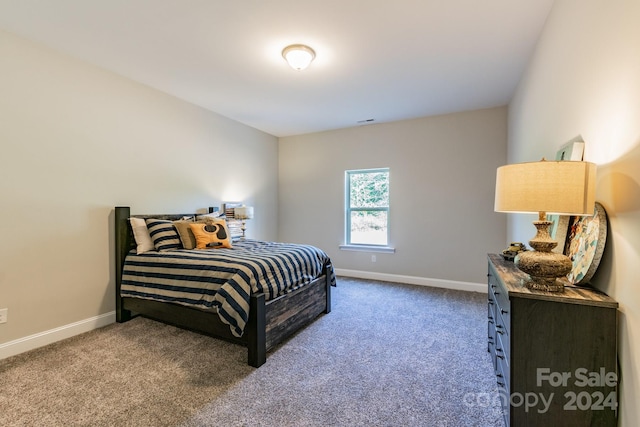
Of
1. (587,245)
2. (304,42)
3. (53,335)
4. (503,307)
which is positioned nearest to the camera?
(587,245)

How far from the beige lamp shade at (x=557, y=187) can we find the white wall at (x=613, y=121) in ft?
0.37

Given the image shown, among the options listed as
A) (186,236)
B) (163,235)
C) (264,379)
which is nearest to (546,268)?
(264,379)

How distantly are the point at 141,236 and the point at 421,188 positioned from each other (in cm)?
372

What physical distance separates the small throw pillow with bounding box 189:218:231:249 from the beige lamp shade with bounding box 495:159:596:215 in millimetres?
2759

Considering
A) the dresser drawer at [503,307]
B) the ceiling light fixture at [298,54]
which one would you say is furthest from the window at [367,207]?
the dresser drawer at [503,307]

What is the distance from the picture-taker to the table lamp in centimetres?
113

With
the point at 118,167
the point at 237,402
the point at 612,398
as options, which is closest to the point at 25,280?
the point at 118,167

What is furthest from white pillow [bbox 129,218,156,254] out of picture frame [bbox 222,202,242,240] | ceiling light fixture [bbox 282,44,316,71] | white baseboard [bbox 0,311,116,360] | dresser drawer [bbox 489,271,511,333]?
dresser drawer [bbox 489,271,511,333]

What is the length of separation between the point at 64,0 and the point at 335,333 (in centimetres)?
326

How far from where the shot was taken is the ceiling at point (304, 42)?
1.98 m

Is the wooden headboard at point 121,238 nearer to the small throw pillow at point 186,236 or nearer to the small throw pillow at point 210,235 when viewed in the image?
the small throw pillow at point 186,236

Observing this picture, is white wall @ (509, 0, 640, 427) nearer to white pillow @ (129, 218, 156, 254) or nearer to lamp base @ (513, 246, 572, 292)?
lamp base @ (513, 246, 572, 292)

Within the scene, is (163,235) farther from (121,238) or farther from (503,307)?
(503,307)

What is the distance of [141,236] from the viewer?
2.94 m
